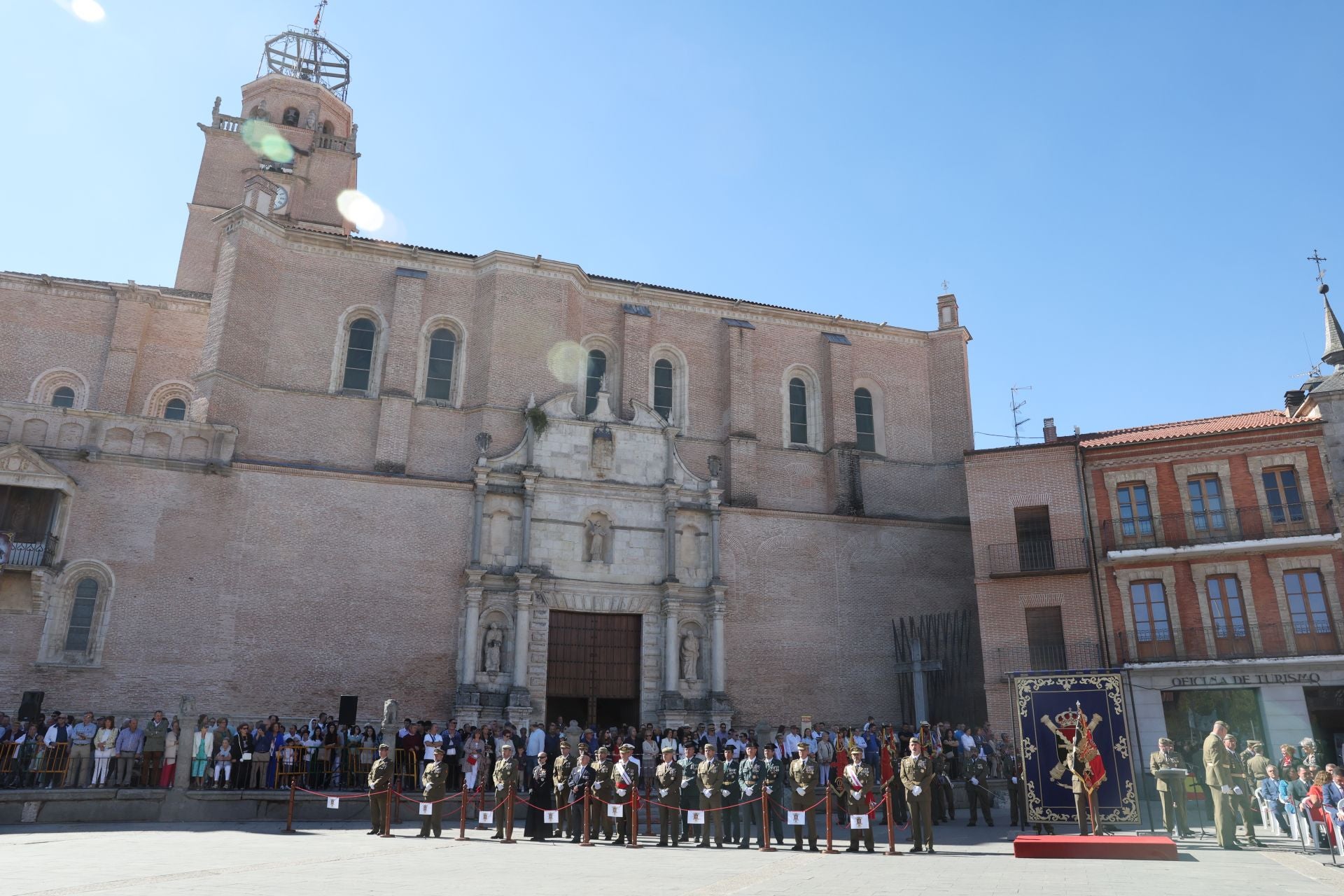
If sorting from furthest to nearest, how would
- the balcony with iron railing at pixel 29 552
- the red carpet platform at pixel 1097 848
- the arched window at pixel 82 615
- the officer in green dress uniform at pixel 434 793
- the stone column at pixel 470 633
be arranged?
1. the stone column at pixel 470 633
2. the arched window at pixel 82 615
3. the balcony with iron railing at pixel 29 552
4. the officer in green dress uniform at pixel 434 793
5. the red carpet platform at pixel 1097 848

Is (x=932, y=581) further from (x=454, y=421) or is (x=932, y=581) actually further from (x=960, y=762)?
(x=454, y=421)

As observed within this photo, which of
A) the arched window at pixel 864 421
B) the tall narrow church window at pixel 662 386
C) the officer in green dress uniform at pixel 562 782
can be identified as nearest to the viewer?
the officer in green dress uniform at pixel 562 782

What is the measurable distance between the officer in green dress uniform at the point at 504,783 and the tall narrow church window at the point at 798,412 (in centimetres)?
A: 1700

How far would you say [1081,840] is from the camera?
1317 centimetres

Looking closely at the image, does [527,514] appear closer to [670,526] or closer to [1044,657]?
[670,526]

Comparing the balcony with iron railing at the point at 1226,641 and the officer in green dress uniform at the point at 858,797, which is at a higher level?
the balcony with iron railing at the point at 1226,641

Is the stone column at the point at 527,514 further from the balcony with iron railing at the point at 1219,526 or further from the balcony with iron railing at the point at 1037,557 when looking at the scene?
the balcony with iron railing at the point at 1219,526

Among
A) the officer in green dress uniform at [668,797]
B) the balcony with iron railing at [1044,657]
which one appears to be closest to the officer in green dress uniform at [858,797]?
the officer in green dress uniform at [668,797]

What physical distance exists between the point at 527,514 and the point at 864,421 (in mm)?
11978

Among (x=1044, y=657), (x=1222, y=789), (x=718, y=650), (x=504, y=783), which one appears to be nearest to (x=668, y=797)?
(x=504, y=783)

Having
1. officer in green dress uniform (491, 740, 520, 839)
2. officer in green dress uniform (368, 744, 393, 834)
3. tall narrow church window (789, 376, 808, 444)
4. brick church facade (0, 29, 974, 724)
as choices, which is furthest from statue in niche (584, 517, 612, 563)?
officer in green dress uniform (368, 744, 393, 834)

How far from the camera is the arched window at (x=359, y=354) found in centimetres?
2756

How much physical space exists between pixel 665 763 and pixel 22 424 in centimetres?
1707

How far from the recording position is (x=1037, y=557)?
26391mm
